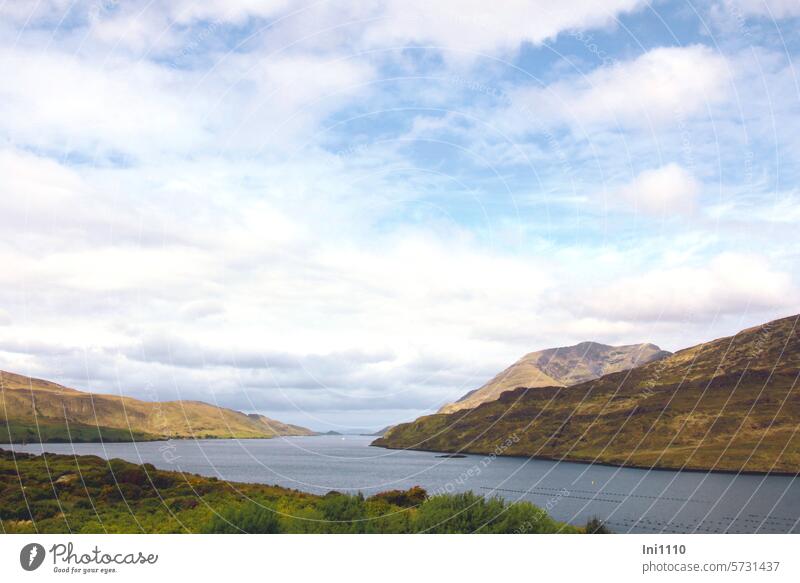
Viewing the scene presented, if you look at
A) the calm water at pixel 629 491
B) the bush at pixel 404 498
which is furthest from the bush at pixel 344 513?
the calm water at pixel 629 491

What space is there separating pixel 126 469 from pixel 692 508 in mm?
99378

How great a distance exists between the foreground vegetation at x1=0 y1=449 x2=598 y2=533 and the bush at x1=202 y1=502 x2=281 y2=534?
0.18ft

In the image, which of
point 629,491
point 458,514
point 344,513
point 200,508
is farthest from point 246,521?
point 629,491

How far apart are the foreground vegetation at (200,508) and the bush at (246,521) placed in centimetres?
6

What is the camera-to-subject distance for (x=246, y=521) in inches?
1419

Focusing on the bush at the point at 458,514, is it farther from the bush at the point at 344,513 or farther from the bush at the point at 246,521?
the bush at the point at 246,521

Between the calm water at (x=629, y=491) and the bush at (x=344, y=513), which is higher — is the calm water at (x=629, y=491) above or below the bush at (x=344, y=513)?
below

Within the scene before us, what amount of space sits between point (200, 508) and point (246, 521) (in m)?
18.8

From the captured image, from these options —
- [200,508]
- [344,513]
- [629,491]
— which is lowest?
[629,491]

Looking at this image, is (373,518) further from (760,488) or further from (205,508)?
(760,488)

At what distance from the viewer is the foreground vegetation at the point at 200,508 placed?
3656 cm

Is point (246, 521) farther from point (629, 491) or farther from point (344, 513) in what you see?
point (629, 491)

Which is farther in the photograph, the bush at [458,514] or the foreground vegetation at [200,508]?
the foreground vegetation at [200,508]
